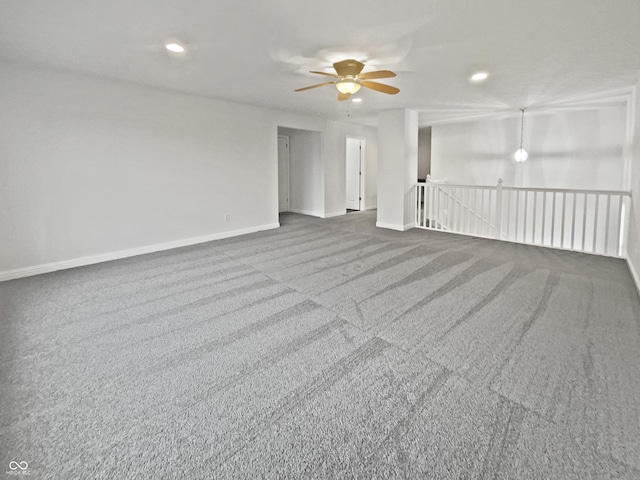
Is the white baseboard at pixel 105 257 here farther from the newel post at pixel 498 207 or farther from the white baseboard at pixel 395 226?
the newel post at pixel 498 207

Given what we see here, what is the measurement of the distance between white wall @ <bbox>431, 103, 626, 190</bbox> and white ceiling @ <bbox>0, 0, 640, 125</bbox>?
6.57ft

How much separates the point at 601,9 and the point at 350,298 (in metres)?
2.94

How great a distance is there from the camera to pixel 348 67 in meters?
3.23

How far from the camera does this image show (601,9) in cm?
227

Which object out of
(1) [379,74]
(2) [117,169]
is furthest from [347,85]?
Answer: (2) [117,169]

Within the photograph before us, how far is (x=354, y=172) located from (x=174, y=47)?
21.0ft

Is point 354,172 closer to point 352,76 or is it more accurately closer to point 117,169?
point 352,76

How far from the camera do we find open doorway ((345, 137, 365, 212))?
8.78m

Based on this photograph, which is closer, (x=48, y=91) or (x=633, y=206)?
(x=48, y=91)

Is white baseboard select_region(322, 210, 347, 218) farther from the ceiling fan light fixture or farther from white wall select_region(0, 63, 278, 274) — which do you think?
the ceiling fan light fixture

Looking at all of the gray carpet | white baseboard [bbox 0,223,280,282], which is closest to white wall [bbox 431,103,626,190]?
the gray carpet

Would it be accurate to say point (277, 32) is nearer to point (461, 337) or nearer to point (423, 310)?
point (423, 310)

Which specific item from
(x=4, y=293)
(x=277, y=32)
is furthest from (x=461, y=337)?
(x=4, y=293)

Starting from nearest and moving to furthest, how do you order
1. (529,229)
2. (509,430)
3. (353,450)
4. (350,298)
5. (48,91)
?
(353,450)
(509,430)
(350,298)
(48,91)
(529,229)
